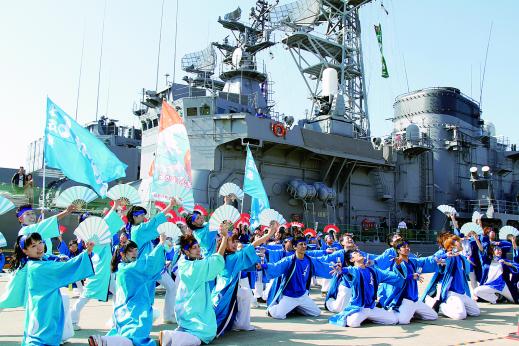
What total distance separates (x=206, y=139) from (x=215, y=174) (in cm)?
155

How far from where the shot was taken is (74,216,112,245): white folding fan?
4738 millimetres

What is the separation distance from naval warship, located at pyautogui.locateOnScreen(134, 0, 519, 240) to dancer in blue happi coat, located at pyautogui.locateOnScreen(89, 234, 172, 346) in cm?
1303

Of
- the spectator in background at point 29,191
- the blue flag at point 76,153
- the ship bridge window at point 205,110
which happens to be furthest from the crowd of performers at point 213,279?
the ship bridge window at point 205,110

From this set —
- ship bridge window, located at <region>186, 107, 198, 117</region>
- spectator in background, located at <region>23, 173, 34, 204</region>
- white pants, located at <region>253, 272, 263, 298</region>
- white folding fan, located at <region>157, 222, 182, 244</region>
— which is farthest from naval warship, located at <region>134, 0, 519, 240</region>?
white folding fan, located at <region>157, 222, 182, 244</region>

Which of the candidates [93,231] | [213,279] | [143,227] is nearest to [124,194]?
[143,227]

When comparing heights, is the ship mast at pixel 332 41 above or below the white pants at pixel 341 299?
above

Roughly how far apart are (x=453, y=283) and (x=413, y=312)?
1.29 m

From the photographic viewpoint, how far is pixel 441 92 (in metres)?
28.7

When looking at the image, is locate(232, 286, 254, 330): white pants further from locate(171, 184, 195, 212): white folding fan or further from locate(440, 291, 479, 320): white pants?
locate(440, 291, 479, 320): white pants

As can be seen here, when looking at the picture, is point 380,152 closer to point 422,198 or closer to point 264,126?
point 422,198

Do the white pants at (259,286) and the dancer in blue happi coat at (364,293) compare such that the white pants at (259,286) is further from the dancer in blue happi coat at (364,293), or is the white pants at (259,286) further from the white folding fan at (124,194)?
the white folding fan at (124,194)

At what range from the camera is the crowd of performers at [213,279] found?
471 cm

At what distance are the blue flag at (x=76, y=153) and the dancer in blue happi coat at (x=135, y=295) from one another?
2.04 metres

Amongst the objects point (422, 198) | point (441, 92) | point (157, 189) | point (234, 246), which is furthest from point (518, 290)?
point (441, 92)
